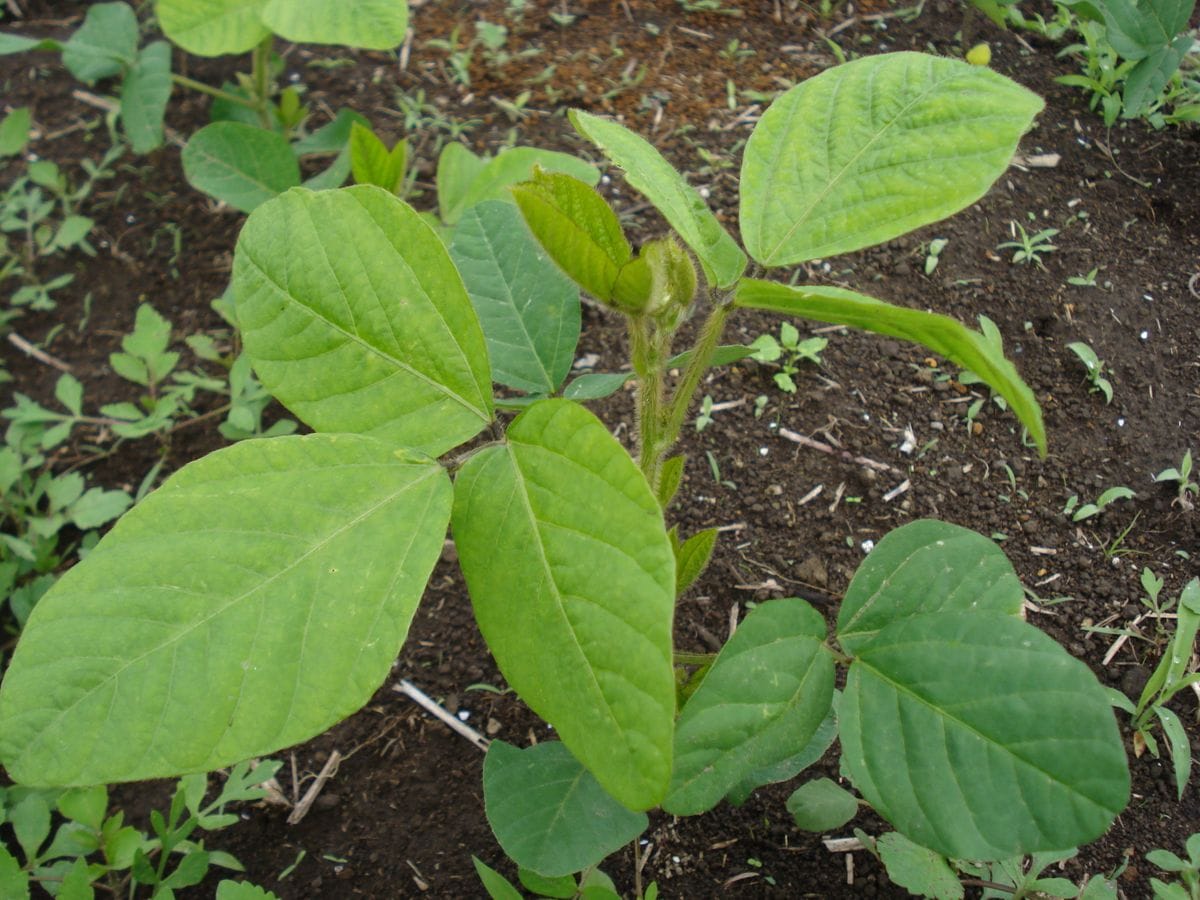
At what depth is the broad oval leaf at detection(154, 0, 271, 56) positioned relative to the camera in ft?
7.54

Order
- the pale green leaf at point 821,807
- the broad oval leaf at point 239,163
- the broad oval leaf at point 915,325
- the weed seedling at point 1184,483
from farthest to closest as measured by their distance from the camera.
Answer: the broad oval leaf at point 239,163
the weed seedling at point 1184,483
the pale green leaf at point 821,807
the broad oval leaf at point 915,325

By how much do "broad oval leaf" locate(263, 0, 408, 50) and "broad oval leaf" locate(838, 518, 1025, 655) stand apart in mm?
1628

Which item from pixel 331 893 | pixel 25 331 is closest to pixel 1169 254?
pixel 331 893

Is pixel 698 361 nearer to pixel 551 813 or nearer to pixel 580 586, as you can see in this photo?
pixel 580 586

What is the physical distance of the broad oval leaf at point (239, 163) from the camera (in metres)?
2.38

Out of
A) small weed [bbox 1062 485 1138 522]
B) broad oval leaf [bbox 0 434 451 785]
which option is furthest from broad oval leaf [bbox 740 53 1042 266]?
small weed [bbox 1062 485 1138 522]

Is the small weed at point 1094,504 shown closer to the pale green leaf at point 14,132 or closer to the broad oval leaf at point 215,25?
the broad oval leaf at point 215,25

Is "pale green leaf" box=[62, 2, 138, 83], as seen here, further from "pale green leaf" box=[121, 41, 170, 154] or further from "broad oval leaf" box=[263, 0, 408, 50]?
"broad oval leaf" box=[263, 0, 408, 50]

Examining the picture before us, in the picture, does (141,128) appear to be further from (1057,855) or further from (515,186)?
(1057,855)

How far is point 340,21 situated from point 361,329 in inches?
54.2

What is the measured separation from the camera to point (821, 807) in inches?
59.4

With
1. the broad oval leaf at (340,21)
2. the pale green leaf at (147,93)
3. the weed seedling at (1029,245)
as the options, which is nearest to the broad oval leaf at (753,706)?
the weed seedling at (1029,245)

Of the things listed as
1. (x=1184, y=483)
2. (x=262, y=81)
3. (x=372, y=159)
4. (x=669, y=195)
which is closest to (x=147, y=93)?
(x=262, y=81)

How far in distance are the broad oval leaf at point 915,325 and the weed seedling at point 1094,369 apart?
1279mm
